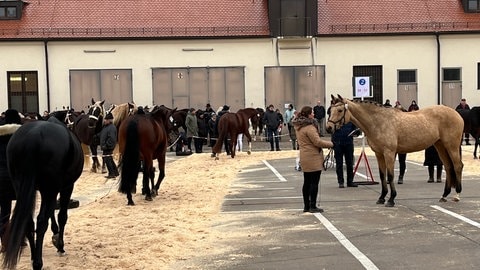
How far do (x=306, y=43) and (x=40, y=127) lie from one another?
31.4 metres

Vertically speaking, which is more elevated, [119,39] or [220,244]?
[119,39]

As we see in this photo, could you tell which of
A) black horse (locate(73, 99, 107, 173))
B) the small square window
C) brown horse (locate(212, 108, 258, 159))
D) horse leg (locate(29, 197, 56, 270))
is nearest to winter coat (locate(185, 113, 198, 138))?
brown horse (locate(212, 108, 258, 159))

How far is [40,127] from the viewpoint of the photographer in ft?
23.4

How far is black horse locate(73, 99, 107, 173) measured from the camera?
56.3 feet

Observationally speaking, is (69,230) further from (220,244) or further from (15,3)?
(15,3)

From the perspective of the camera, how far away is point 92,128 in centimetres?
1795

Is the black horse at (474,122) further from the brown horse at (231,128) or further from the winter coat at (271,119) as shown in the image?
the winter coat at (271,119)

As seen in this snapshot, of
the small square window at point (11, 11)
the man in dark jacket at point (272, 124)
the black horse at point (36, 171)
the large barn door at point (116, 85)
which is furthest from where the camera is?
the small square window at point (11, 11)

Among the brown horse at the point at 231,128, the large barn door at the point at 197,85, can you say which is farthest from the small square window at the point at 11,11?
the brown horse at the point at 231,128

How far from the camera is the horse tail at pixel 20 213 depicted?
636cm

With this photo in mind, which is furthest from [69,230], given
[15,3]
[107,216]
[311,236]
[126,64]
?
[15,3]

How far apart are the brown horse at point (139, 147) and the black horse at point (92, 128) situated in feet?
11.7

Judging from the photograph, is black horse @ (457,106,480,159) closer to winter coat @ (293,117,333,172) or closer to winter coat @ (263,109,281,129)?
winter coat @ (263,109,281,129)

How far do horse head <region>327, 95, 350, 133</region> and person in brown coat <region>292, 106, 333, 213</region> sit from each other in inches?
26.1
